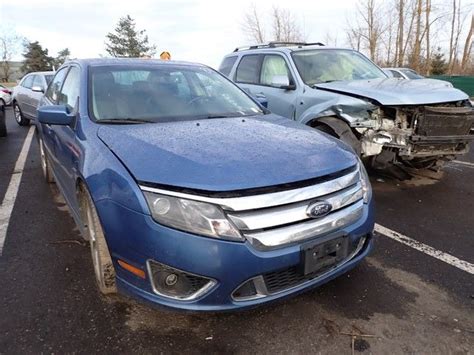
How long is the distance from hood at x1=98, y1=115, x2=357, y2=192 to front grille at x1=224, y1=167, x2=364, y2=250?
9 centimetres

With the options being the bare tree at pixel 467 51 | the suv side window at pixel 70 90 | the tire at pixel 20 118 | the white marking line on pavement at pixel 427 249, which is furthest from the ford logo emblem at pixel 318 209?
the bare tree at pixel 467 51

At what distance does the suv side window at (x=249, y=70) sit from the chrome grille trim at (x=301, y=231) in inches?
171

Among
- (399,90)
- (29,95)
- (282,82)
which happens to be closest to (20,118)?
(29,95)

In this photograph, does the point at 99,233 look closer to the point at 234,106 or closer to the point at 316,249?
the point at 316,249

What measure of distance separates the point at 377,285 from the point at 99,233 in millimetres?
1952

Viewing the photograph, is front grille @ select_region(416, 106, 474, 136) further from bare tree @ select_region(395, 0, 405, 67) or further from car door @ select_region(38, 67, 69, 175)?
bare tree @ select_region(395, 0, 405, 67)

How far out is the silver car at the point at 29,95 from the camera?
9.38 metres

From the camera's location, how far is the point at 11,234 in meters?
3.70

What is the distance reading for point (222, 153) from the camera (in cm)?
226

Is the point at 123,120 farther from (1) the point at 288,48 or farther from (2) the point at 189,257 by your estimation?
(1) the point at 288,48

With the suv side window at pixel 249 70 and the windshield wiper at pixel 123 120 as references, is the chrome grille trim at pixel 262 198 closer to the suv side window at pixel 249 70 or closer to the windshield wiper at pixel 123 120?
the windshield wiper at pixel 123 120

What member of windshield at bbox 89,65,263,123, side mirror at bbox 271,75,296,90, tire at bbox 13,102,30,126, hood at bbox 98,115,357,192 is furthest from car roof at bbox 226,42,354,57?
tire at bbox 13,102,30,126

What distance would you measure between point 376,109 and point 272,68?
2.03 meters

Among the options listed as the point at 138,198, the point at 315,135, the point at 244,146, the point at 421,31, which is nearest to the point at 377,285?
the point at 315,135
